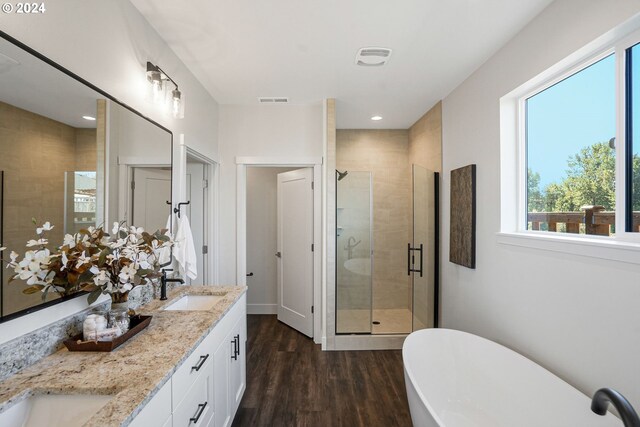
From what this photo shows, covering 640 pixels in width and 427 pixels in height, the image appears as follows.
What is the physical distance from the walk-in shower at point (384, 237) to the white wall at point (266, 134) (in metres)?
0.56

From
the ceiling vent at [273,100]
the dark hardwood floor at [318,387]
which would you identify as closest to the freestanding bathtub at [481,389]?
the dark hardwood floor at [318,387]

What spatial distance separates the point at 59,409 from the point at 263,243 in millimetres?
3193

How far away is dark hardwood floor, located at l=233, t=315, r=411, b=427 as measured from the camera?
204 centimetres

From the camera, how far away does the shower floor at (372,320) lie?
3.13m

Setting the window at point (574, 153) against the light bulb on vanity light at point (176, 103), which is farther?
the light bulb on vanity light at point (176, 103)

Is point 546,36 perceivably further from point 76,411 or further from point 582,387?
point 76,411

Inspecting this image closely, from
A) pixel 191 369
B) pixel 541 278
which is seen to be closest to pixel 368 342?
pixel 541 278

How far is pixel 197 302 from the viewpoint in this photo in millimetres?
2082

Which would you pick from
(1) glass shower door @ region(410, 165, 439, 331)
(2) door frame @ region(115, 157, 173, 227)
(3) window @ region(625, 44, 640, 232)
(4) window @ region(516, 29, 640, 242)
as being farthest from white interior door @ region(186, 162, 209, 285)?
(3) window @ region(625, 44, 640, 232)

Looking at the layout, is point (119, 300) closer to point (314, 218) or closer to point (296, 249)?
point (314, 218)

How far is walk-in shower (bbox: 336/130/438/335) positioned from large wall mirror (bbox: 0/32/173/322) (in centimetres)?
207

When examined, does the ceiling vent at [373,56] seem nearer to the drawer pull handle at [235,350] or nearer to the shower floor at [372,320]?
the drawer pull handle at [235,350]

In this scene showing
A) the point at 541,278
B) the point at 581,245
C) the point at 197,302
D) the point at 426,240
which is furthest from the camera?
the point at 426,240

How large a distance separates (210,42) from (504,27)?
6.57 feet
